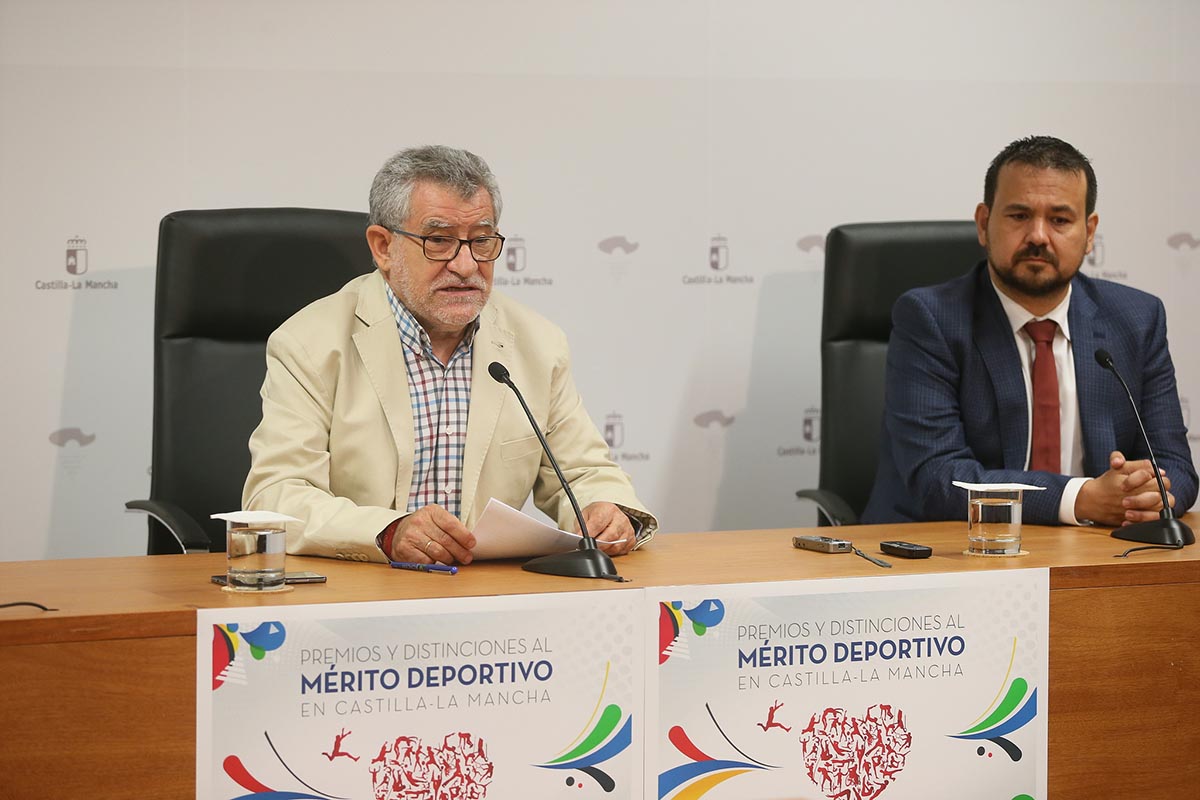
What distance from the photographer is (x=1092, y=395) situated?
2590 millimetres

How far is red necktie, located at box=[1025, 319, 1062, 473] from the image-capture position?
2.58 meters

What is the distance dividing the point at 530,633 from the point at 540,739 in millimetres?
137

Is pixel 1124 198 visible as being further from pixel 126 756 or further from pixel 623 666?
pixel 126 756

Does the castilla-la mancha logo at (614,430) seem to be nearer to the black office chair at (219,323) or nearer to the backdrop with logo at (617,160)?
the backdrop with logo at (617,160)

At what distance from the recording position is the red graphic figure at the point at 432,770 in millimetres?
1563

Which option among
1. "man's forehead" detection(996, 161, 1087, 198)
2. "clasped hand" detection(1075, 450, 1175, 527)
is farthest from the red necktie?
"man's forehead" detection(996, 161, 1087, 198)

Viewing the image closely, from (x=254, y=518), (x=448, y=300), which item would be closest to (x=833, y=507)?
(x=448, y=300)

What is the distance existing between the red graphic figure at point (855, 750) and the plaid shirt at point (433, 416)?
2.79 feet

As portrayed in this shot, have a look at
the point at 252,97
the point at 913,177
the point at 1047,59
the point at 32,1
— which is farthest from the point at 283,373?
the point at 1047,59

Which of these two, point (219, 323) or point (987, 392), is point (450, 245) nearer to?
point (219, 323)

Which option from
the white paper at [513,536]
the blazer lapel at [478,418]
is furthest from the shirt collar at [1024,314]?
the white paper at [513,536]

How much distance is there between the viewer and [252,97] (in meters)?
3.20

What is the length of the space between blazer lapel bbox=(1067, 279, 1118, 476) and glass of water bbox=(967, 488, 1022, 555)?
2.23 feet

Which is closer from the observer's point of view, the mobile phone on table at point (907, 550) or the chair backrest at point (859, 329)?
the mobile phone on table at point (907, 550)
